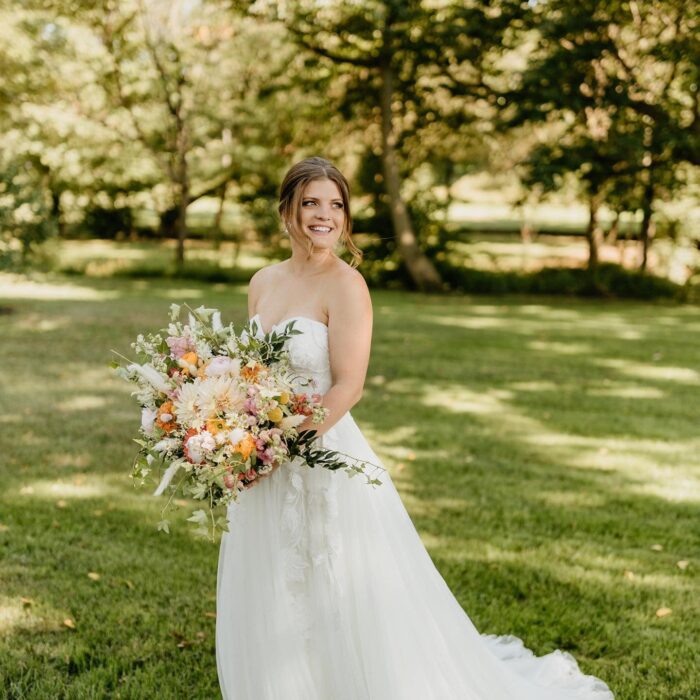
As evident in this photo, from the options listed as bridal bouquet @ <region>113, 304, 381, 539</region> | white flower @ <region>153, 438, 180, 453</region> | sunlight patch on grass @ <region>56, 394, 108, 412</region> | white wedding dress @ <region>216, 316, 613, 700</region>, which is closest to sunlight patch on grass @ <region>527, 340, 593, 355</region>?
sunlight patch on grass @ <region>56, 394, 108, 412</region>

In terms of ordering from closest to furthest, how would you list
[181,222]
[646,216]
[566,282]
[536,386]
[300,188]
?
[300,188], [536,386], [646,216], [566,282], [181,222]

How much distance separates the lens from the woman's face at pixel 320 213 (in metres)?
2.97

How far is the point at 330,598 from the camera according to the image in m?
3.02

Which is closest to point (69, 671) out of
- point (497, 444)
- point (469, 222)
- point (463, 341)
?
point (497, 444)

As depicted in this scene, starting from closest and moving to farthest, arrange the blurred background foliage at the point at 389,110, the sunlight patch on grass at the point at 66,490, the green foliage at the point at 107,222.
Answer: the sunlight patch on grass at the point at 66,490
the blurred background foliage at the point at 389,110
the green foliage at the point at 107,222

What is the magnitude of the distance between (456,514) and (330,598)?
2.76m

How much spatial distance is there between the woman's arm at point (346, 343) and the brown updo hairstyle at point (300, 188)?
0.24 metres

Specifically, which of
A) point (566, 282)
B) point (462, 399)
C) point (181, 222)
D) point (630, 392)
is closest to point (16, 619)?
point (462, 399)

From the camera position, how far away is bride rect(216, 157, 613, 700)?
9.58 ft

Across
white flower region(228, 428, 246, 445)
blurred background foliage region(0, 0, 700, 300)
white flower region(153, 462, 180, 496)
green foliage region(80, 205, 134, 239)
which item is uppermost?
blurred background foliage region(0, 0, 700, 300)

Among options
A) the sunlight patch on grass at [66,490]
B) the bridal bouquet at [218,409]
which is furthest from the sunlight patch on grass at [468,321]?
the bridal bouquet at [218,409]

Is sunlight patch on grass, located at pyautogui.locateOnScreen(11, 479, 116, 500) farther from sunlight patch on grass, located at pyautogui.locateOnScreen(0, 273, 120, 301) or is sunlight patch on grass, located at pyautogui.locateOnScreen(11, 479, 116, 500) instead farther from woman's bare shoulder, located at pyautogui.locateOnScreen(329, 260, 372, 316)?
sunlight patch on grass, located at pyautogui.locateOnScreen(0, 273, 120, 301)

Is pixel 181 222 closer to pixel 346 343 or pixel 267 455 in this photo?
pixel 346 343

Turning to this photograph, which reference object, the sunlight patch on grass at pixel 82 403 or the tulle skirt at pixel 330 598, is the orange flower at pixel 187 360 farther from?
the sunlight patch on grass at pixel 82 403
